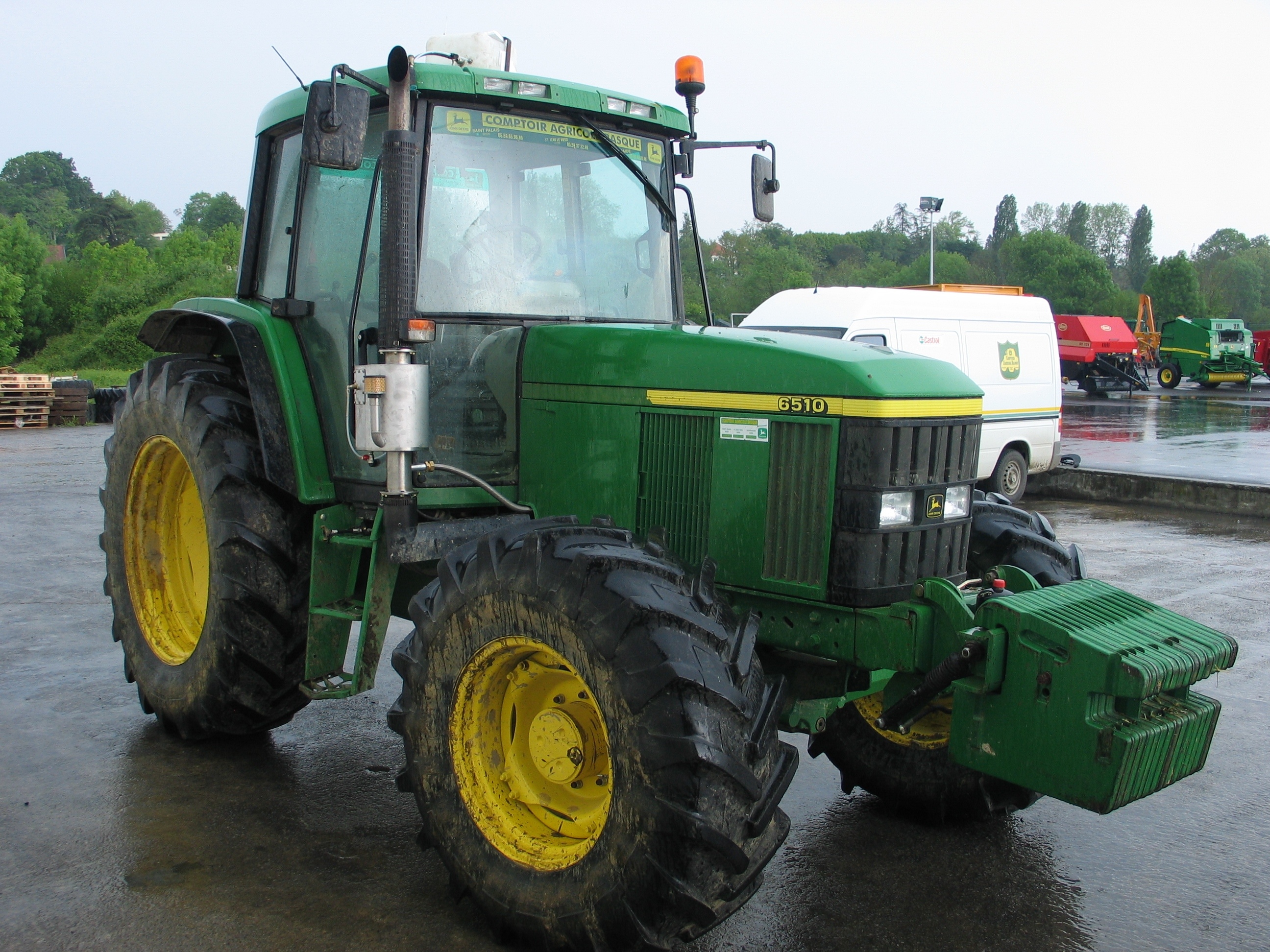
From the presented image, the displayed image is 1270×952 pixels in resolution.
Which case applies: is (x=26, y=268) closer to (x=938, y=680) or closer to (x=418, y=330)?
(x=418, y=330)

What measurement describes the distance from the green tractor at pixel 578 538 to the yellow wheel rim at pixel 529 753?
12mm

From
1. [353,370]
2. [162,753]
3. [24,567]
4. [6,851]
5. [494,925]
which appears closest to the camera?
[494,925]

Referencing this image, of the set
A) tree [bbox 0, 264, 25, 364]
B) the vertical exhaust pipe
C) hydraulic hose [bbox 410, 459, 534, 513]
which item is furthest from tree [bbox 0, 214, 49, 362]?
the vertical exhaust pipe

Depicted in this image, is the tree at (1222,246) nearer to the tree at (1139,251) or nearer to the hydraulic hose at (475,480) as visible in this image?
the tree at (1139,251)

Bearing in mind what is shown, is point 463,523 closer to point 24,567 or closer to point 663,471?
point 663,471

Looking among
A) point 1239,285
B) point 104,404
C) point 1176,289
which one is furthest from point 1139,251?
point 104,404

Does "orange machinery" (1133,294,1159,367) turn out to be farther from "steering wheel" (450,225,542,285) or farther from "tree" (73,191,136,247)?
"tree" (73,191,136,247)

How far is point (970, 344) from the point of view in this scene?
1285 centimetres

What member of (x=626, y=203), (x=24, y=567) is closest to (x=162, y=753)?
(x=626, y=203)

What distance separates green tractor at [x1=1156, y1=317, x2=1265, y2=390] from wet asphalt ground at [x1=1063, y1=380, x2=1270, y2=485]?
4.98 ft

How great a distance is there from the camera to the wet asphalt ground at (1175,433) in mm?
15953

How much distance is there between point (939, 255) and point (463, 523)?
8782 cm

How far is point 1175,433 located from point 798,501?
20483 mm

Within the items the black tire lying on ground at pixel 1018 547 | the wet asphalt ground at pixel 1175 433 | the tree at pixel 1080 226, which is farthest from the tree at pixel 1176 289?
the black tire lying on ground at pixel 1018 547
